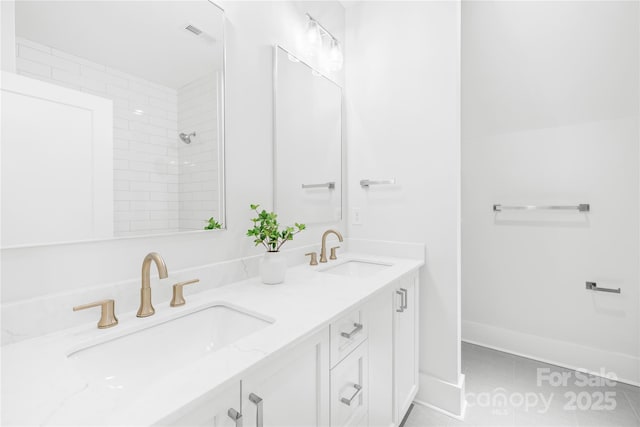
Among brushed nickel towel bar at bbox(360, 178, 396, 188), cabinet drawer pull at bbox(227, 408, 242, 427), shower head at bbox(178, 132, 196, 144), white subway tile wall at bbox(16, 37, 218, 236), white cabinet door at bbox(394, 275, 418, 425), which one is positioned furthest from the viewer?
brushed nickel towel bar at bbox(360, 178, 396, 188)

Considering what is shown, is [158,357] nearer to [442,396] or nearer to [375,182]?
[375,182]

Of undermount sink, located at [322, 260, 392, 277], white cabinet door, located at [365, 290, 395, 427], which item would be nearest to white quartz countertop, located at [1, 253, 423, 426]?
white cabinet door, located at [365, 290, 395, 427]

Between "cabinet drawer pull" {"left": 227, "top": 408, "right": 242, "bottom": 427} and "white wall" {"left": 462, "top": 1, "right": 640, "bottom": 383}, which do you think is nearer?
"cabinet drawer pull" {"left": 227, "top": 408, "right": 242, "bottom": 427}

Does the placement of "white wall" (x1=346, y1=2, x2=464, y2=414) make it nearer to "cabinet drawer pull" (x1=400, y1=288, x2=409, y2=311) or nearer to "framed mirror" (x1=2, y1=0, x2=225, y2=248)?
"cabinet drawer pull" (x1=400, y1=288, x2=409, y2=311)

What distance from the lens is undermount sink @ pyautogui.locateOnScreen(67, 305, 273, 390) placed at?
0.74 metres

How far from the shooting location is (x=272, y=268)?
123 centimetres

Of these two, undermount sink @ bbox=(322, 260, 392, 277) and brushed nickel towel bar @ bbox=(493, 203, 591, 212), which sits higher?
brushed nickel towel bar @ bbox=(493, 203, 591, 212)

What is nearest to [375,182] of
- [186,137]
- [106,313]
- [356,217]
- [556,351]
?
[356,217]

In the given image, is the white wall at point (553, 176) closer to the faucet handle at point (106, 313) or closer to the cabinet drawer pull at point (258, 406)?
the cabinet drawer pull at point (258, 406)

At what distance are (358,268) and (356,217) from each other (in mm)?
379

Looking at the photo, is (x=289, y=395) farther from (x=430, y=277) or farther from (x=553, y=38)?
(x=553, y=38)

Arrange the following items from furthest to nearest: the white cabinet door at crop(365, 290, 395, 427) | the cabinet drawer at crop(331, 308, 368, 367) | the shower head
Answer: the white cabinet door at crop(365, 290, 395, 427)
the shower head
the cabinet drawer at crop(331, 308, 368, 367)

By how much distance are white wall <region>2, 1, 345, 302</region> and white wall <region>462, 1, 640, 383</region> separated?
→ 156 centimetres

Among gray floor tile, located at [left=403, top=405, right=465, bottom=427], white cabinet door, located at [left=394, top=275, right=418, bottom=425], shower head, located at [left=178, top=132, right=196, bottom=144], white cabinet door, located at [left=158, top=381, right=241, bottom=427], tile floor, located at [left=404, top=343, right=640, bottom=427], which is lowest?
gray floor tile, located at [left=403, top=405, right=465, bottom=427]
